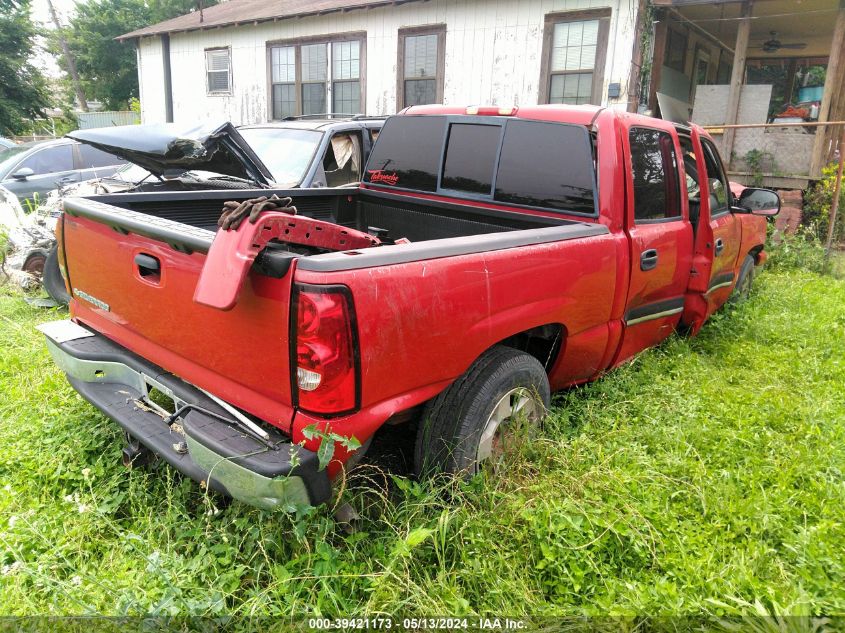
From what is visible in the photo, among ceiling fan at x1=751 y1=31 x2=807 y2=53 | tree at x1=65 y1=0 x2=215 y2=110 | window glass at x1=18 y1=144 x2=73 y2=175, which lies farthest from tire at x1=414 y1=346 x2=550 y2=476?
tree at x1=65 y1=0 x2=215 y2=110

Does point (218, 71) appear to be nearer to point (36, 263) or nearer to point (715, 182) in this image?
→ point (36, 263)

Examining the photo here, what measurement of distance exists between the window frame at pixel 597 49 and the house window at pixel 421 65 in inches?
79.5

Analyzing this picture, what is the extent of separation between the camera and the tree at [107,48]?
32.4 metres

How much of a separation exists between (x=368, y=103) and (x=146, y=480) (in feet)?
37.0

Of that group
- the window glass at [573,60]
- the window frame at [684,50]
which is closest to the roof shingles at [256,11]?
the window glass at [573,60]

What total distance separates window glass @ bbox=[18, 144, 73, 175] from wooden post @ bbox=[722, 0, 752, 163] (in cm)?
1073

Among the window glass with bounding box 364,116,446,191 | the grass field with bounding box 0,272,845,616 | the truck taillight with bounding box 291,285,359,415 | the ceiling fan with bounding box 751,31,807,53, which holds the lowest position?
the grass field with bounding box 0,272,845,616

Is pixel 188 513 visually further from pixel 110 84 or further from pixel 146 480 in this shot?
pixel 110 84

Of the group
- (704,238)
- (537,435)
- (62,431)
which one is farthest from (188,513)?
(704,238)

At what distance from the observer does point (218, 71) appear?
50.5ft

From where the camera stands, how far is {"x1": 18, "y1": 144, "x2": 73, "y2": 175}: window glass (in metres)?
9.48

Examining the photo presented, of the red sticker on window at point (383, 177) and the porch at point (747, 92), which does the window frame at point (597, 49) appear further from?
the red sticker on window at point (383, 177)

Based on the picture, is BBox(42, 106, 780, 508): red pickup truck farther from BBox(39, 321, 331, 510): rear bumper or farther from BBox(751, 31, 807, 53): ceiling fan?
BBox(751, 31, 807, 53): ceiling fan

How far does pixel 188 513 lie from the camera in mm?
2832
